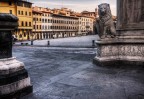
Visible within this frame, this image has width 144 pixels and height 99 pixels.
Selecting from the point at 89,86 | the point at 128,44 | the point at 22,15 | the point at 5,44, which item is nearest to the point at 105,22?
the point at 128,44

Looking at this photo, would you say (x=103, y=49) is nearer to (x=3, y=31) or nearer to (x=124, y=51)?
(x=124, y=51)

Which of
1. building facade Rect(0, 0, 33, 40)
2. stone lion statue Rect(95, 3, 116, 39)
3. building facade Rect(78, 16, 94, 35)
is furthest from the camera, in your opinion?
building facade Rect(78, 16, 94, 35)

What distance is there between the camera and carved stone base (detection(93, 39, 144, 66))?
Answer: 28.4 feet

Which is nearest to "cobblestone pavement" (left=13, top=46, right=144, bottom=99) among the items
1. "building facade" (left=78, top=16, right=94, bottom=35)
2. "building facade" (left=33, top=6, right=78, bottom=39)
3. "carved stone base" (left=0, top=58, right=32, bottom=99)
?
"carved stone base" (left=0, top=58, right=32, bottom=99)

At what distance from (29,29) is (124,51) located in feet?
232

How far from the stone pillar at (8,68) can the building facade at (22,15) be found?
211ft

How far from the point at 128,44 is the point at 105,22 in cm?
124

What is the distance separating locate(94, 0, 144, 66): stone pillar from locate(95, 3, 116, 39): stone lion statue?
0.29 metres

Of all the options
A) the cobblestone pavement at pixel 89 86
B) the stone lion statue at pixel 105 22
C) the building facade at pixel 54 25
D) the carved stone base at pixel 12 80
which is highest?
the building facade at pixel 54 25

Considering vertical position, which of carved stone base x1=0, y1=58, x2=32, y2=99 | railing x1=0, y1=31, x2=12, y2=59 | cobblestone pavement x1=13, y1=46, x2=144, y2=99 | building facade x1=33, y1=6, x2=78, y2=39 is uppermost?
building facade x1=33, y1=6, x2=78, y2=39

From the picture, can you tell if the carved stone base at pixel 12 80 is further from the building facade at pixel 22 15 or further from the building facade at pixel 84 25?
the building facade at pixel 84 25

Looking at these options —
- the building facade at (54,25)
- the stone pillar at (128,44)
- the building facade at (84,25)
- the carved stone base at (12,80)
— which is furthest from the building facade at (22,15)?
the carved stone base at (12,80)

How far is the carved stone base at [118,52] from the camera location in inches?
340

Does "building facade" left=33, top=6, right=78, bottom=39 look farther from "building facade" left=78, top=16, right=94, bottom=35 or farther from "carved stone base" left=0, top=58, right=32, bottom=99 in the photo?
"carved stone base" left=0, top=58, right=32, bottom=99
